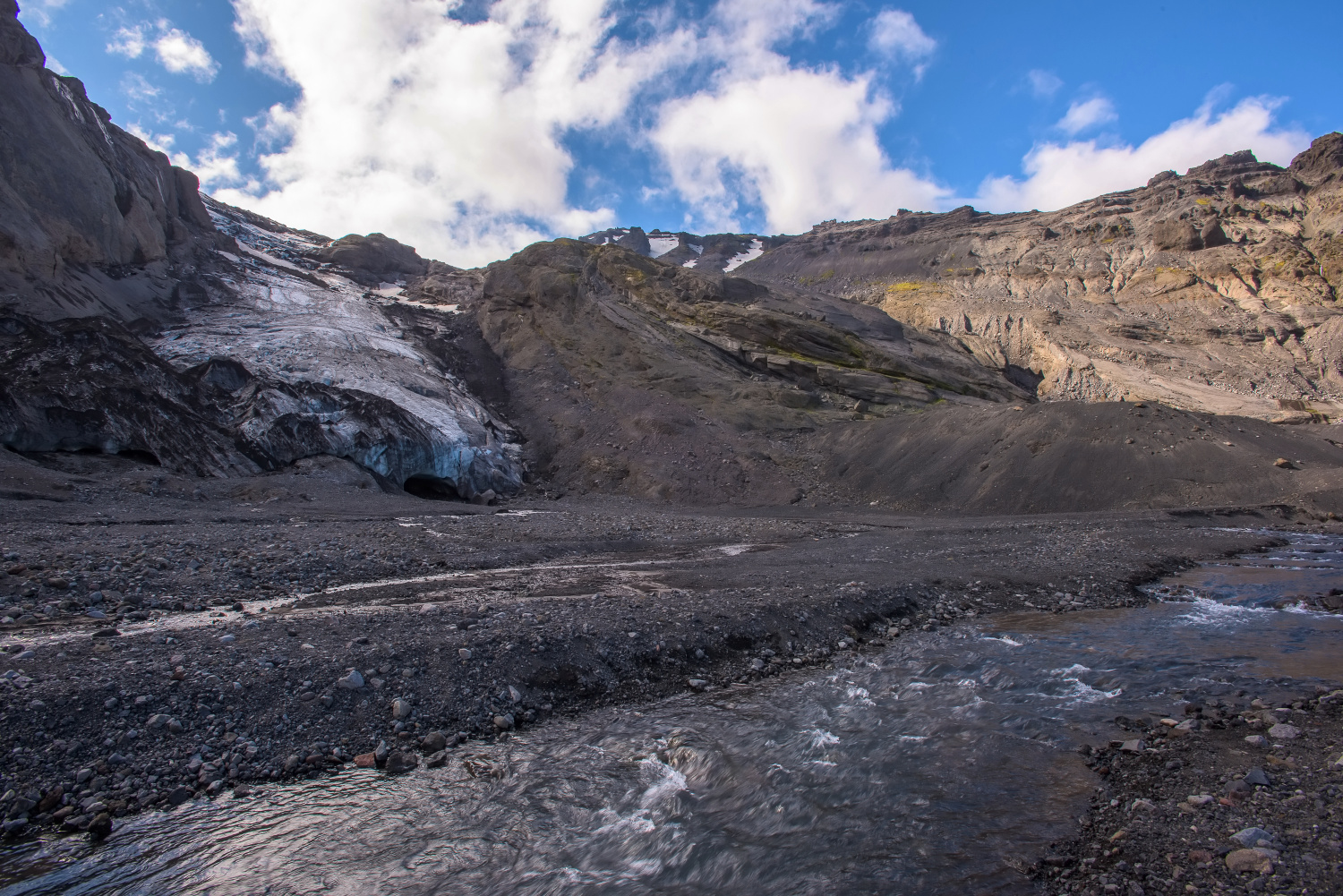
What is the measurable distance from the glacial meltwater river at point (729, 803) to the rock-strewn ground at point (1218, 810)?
30 centimetres

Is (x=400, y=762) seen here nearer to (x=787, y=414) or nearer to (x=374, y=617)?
(x=374, y=617)

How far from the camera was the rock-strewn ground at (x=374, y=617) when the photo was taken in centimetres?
646

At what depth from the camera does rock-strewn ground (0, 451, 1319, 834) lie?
646cm

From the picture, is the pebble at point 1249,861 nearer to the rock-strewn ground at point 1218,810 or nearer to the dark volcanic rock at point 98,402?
the rock-strewn ground at point 1218,810

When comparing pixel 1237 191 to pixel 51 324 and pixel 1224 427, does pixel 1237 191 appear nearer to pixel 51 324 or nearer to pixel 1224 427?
pixel 1224 427

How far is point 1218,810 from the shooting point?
16.6 feet

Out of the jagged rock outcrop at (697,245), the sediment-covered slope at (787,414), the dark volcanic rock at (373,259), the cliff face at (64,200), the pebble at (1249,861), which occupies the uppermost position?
the jagged rock outcrop at (697,245)

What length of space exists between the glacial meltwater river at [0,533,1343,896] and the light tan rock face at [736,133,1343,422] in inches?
1704

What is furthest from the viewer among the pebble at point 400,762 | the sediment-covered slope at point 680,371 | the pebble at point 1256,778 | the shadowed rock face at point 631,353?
the sediment-covered slope at point 680,371

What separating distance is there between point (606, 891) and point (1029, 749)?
479 cm

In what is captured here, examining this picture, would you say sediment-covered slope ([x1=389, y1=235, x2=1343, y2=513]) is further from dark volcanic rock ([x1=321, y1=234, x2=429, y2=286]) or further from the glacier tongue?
dark volcanic rock ([x1=321, y1=234, x2=429, y2=286])

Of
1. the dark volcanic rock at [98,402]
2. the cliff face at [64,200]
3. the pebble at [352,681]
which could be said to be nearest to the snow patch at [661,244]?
the cliff face at [64,200]

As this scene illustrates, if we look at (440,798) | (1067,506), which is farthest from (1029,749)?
(1067,506)

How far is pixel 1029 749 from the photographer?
6852mm
